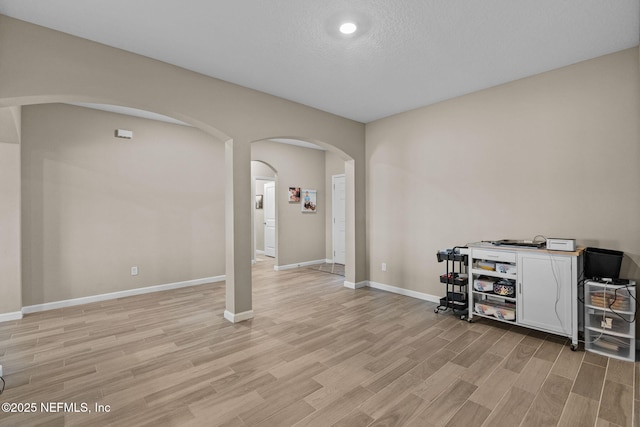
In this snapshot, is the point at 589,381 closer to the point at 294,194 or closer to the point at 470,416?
the point at 470,416

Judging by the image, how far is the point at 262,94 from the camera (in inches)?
153

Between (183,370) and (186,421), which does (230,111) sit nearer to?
(183,370)

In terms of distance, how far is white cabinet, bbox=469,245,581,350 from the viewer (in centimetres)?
283

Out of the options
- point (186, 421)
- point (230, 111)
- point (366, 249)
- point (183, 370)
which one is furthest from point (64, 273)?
point (366, 249)

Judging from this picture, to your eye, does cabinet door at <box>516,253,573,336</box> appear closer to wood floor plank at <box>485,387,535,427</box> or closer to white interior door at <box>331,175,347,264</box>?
wood floor plank at <box>485,387,535,427</box>

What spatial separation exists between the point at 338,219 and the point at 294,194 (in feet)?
4.24

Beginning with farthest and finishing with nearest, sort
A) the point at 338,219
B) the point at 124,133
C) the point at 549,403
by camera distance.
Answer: the point at 338,219 → the point at 124,133 → the point at 549,403

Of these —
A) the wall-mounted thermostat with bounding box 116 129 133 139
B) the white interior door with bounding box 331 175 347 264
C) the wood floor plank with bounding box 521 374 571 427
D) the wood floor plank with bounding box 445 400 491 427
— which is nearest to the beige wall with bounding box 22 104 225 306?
the wall-mounted thermostat with bounding box 116 129 133 139

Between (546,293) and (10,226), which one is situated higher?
(10,226)

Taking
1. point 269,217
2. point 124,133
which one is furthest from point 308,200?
point 124,133

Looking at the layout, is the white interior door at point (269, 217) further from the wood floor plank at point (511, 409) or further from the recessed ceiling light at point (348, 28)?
the wood floor plank at point (511, 409)

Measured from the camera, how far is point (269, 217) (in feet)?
29.2

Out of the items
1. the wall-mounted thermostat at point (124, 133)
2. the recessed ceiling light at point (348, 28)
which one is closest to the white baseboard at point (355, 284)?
the recessed ceiling light at point (348, 28)

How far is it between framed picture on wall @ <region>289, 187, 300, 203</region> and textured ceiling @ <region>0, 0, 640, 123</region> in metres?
3.41
